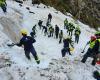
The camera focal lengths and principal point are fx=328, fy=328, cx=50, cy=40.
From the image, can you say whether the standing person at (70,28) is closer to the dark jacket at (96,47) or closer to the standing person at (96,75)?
the dark jacket at (96,47)

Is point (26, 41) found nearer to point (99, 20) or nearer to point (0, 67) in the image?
point (0, 67)

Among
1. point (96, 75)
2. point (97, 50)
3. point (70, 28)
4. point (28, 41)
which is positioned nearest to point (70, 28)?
point (70, 28)

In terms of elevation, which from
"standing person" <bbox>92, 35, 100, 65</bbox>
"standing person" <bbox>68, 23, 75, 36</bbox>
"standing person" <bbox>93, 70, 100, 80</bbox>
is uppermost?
"standing person" <bbox>92, 35, 100, 65</bbox>

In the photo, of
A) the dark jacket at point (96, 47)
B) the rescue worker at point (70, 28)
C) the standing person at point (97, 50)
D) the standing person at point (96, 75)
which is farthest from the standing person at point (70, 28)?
the standing person at point (96, 75)

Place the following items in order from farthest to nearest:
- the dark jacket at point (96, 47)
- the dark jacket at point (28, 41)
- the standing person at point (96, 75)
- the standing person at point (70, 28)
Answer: the standing person at point (70, 28) < the dark jacket at point (96, 47) < the dark jacket at point (28, 41) < the standing person at point (96, 75)

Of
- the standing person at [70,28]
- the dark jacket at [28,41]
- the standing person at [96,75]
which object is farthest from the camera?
the standing person at [70,28]

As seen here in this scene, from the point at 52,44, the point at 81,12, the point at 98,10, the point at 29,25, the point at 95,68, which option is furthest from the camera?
the point at 98,10

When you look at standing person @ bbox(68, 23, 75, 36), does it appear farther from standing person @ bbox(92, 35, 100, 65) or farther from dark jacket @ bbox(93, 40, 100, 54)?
dark jacket @ bbox(93, 40, 100, 54)

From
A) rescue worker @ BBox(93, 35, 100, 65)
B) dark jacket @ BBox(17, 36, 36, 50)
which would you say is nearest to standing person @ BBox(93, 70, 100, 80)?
rescue worker @ BBox(93, 35, 100, 65)

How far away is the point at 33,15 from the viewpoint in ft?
141

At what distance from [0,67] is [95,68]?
556cm

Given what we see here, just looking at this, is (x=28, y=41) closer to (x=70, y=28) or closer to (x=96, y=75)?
(x=96, y=75)

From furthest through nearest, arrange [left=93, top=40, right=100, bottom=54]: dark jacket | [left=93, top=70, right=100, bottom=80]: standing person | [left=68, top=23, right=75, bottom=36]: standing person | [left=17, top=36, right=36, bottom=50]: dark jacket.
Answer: [left=68, top=23, right=75, bottom=36]: standing person, [left=93, top=40, right=100, bottom=54]: dark jacket, [left=17, top=36, right=36, bottom=50]: dark jacket, [left=93, top=70, right=100, bottom=80]: standing person

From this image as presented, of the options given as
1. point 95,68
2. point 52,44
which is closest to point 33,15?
point 52,44
